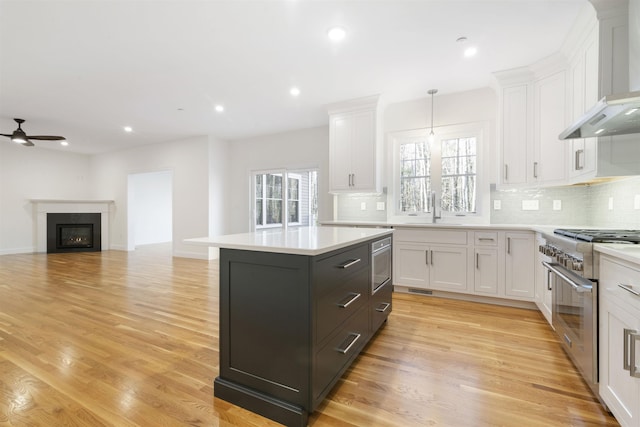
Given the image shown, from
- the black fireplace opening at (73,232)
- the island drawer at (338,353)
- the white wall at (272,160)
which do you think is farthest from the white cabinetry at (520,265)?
the black fireplace opening at (73,232)

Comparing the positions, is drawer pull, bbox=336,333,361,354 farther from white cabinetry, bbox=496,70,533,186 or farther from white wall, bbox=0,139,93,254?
white wall, bbox=0,139,93,254

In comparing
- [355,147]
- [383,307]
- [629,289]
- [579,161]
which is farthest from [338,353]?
[355,147]

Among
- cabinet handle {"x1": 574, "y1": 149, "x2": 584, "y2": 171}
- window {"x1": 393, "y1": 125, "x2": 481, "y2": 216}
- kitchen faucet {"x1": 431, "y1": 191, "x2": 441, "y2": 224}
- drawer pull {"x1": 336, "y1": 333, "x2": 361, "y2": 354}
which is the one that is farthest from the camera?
kitchen faucet {"x1": 431, "y1": 191, "x2": 441, "y2": 224}

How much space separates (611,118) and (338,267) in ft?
6.62

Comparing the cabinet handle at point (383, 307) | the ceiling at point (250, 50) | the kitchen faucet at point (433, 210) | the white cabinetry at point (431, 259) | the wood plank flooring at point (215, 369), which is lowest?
the wood plank flooring at point (215, 369)

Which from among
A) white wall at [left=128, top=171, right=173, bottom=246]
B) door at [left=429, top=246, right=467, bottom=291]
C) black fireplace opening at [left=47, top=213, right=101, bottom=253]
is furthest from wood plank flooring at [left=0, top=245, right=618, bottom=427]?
white wall at [left=128, top=171, right=173, bottom=246]

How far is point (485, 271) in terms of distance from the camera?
11.2ft

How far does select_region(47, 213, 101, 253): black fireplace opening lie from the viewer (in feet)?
25.1

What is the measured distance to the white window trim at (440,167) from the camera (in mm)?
3994

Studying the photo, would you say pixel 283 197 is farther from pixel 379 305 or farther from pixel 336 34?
pixel 379 305

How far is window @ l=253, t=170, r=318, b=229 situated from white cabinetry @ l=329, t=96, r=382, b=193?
153cm

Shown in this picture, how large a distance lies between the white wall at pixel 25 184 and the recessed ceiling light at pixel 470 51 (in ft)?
32.6

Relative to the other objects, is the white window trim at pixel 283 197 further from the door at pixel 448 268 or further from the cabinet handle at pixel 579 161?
the cabinet handle at pixel 579 161

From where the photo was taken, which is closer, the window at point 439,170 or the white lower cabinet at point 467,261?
the white lower cabinet at point 467,261
